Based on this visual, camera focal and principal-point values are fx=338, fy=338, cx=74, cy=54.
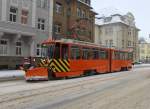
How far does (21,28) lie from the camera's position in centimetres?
3434

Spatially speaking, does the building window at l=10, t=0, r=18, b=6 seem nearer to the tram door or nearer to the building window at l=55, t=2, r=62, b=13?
the building window at l=55, t=2, r=62, b=13

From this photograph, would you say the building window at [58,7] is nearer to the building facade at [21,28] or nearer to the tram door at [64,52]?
the building facade at [21,28]

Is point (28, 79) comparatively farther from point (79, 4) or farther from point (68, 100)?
point (79, 4)

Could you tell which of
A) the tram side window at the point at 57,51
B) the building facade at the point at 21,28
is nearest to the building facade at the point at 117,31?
the building facade at the point at 21,28

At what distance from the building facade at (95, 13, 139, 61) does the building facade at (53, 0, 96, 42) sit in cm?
3048

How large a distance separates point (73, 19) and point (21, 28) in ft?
45.9

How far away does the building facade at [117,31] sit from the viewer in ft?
278

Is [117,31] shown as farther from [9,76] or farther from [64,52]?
[9,76]

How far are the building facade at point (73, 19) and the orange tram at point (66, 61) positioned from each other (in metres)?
14.5

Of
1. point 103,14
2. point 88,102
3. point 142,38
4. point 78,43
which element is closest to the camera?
point 88,102

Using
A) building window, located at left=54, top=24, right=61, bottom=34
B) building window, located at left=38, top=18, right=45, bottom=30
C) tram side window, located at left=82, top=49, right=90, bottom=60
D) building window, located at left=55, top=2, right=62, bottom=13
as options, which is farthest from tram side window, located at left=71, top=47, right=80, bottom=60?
building window, located at left=55, top=2, right=62, bottom=13

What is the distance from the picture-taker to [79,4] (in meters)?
49.6

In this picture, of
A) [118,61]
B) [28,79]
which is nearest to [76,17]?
[118,61]

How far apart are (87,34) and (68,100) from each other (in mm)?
41244
